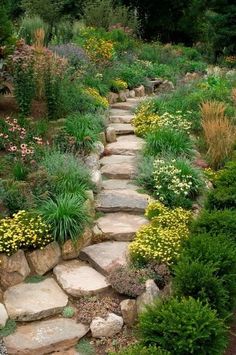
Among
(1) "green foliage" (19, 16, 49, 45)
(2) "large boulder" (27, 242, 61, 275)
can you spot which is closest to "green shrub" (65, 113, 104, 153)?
(2) "large boulder" (27, 242, 61, 275)

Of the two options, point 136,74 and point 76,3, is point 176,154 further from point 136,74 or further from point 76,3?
point 76,3

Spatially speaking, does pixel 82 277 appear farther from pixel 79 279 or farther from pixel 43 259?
pixel 43 259

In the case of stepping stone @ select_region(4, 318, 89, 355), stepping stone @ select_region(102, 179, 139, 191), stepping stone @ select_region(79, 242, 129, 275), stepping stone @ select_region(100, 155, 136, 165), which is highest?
stepping stone @ select_region(100, 155, 136, 165)

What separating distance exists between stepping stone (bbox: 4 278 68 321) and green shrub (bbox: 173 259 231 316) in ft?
3.83

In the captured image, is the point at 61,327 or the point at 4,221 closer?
the point at 61,327

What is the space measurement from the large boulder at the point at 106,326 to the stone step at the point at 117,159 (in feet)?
10.5

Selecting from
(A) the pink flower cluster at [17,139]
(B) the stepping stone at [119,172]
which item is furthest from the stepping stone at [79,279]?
(B) the stepping stone at [119,172]

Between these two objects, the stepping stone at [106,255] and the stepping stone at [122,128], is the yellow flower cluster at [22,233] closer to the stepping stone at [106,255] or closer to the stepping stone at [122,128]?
the stepping stone at [106,255]

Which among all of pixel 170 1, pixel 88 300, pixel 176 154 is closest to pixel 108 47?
pixel 176 154

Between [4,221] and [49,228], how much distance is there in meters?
0.45

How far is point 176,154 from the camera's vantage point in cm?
746

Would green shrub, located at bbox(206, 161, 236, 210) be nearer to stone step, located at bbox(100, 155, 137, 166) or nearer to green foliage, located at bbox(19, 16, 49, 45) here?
stone step, located at bbox(100, 155, 137, 166)

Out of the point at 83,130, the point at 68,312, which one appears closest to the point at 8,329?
the point at 68,312

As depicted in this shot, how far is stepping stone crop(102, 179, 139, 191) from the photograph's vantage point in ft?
22.2
